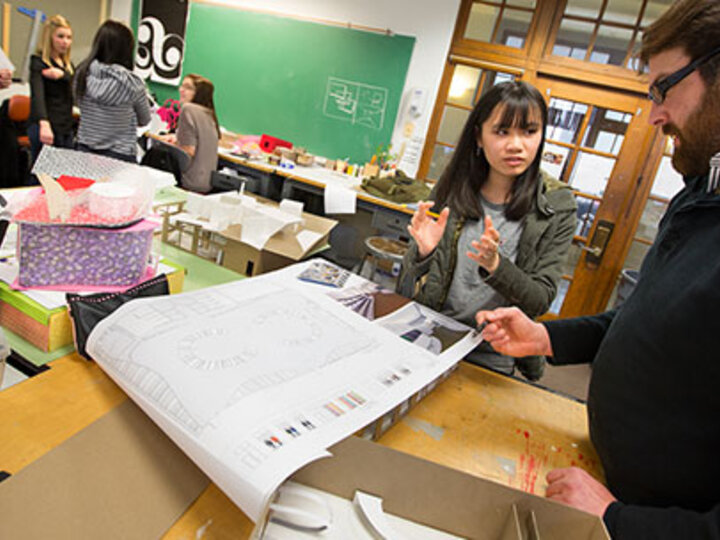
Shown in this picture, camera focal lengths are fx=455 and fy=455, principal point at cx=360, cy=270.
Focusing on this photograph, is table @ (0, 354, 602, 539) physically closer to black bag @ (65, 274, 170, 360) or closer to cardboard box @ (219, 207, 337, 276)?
black bag @ (65, 274, 170, 360)

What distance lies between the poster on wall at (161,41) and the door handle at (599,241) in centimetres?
438

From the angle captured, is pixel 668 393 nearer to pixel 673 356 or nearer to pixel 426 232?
pixel 673 356

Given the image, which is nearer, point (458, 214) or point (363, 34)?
point (458, 214)

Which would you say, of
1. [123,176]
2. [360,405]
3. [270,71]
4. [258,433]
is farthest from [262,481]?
[270,71]

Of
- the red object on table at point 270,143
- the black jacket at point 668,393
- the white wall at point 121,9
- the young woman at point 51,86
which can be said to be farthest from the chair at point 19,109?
the black jacket at point 668,393

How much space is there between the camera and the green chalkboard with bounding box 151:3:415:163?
13.1ft

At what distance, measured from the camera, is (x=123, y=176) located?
94cm

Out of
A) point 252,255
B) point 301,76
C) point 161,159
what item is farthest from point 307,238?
point 301,76

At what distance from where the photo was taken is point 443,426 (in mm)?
759

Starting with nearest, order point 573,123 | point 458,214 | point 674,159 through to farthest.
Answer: point 674,159 < point 458,214 < point 573,123

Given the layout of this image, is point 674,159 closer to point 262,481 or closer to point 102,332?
point 262,481

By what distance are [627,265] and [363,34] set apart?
295cm

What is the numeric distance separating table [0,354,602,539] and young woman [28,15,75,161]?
3176 mm

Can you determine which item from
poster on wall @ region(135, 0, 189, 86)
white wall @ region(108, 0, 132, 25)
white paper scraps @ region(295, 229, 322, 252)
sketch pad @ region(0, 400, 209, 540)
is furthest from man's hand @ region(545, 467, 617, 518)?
white wall @ region(108, 0, 132, 25)
